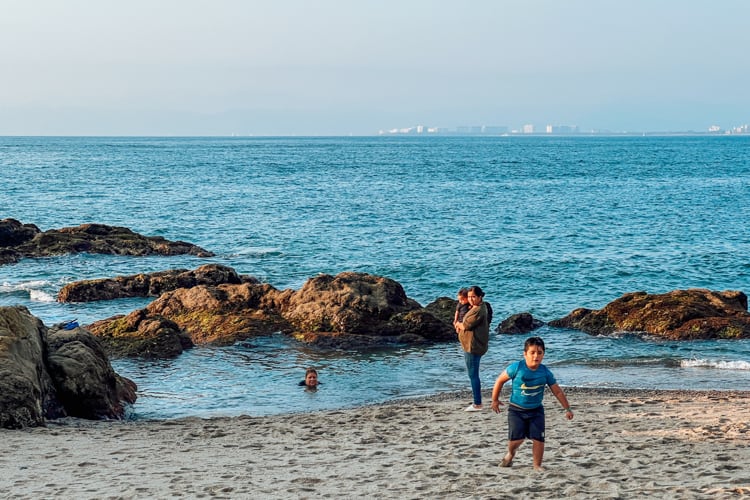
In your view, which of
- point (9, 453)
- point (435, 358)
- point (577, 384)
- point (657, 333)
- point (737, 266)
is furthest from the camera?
point (737, 266)

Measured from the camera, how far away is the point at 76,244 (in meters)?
38.7

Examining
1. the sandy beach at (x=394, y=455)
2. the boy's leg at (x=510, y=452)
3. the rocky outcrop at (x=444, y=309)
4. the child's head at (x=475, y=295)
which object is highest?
the child's head at (x=475, y=295)

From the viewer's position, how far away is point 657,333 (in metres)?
22.3

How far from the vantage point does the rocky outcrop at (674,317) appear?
21938mm

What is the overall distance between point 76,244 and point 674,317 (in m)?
26.9

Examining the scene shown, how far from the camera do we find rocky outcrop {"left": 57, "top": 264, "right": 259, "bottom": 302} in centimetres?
2777

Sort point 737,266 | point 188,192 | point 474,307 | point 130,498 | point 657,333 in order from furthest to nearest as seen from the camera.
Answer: point 188,192 → point 737,266 → point 657,333 → point 474,307 → point 130,498

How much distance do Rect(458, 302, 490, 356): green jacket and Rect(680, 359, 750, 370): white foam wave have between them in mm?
7627

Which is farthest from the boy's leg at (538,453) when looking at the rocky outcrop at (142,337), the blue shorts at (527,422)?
the rocky outcrop at (142,337)

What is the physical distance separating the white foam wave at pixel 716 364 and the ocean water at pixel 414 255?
50 millimetres

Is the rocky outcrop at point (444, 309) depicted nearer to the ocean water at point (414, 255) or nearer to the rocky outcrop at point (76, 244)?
the ocean water at point (414, 255)

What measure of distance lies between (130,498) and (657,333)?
53.3ft

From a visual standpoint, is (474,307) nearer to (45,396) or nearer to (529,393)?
(529,393)

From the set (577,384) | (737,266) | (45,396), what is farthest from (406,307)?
(737,266)
